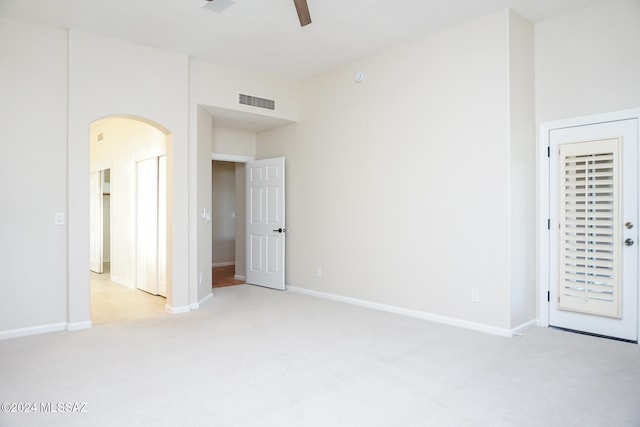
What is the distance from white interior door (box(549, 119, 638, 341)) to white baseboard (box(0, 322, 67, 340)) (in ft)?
16.5

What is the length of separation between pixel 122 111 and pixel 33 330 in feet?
7.92

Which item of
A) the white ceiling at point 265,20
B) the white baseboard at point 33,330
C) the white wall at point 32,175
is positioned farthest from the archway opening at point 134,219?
the white ceiling at point 265,20

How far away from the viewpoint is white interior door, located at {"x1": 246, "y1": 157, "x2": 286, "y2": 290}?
646 centimetres

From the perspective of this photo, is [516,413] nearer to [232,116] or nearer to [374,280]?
[374,280]

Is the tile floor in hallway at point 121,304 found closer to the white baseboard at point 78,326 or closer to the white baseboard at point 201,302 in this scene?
the white baseboard at point 78,326

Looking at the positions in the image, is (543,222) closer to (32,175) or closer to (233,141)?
(233,141)

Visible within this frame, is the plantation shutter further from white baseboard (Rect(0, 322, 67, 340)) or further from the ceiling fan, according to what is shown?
white baseboard (Rect(0, 322, 67, 340))

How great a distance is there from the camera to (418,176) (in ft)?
15.6

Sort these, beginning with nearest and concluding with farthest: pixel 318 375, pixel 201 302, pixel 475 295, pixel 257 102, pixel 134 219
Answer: pixel 318 375 → pixel 475 295 → pixel 201 302 → pixel 257 102 → pixel 134 219

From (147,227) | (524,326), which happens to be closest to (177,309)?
(147,227)

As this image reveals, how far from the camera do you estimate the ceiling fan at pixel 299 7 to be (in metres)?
3.28

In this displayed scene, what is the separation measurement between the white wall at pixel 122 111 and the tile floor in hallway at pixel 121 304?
Answer: 0.31 metres

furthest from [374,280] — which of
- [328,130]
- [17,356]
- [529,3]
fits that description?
[17,356]

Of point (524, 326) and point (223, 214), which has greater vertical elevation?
point (223, 214)
